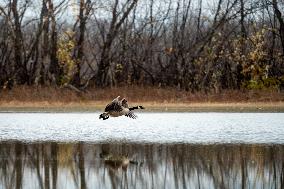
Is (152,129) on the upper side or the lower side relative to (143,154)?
upper

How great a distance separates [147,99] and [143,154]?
17.6 m

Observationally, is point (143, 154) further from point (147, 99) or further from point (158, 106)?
point (147, 99)

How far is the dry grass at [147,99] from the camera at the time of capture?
30547 millimetres

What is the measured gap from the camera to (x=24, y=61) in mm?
38406

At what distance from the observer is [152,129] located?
64.3 feet

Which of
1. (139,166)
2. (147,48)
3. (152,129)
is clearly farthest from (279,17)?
(139,166)

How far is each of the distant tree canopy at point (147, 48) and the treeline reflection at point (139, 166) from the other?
772 inches

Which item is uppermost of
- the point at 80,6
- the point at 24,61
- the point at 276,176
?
the point at 80,6

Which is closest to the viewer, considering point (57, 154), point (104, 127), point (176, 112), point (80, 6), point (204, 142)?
point (57, 154)

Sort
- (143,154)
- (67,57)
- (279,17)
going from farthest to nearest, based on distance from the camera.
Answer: (67,57) < (279,17) < (143,154)

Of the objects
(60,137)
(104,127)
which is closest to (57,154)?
(60,137)

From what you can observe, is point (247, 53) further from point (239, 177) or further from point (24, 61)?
point (239, 177)

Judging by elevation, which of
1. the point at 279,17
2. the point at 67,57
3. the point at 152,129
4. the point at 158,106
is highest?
the point at 279,17

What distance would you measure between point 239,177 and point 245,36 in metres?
26.9
